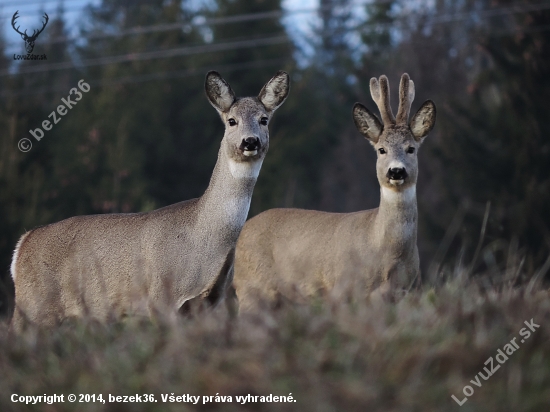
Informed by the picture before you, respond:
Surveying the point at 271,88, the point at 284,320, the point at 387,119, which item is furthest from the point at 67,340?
the point at 387,119

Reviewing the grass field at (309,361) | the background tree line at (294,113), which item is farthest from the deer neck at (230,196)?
the background tree line at (294,113)

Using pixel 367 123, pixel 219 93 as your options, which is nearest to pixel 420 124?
pixel 367 123

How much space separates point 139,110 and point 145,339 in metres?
27.4

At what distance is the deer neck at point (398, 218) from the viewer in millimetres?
7965

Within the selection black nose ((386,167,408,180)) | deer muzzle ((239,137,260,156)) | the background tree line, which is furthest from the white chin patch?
the background tree line

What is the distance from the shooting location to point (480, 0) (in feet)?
112

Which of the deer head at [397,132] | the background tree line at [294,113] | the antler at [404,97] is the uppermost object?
the background tree line at [294,113]

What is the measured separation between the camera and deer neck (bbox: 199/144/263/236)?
6.96 m

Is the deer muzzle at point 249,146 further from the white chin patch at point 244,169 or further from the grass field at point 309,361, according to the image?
the grass field at point 309,361

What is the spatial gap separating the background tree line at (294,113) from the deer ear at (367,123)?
8.56m

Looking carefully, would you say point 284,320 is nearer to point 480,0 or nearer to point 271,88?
point 271,88

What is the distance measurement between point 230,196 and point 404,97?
2510 millimetres

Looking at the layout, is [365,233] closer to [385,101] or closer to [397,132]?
[397,132]

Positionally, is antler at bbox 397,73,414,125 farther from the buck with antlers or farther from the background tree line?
the background tree line
